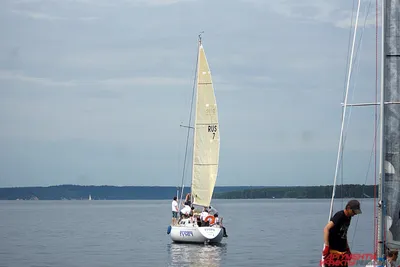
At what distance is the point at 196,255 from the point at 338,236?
28049 mm

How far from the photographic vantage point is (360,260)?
60.3ft

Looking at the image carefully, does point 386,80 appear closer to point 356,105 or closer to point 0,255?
point 356,105

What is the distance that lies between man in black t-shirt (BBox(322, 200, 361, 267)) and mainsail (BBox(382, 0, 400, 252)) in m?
2.90

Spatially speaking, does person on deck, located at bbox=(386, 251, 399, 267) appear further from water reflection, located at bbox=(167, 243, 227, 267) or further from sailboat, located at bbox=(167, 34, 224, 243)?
sailboat, located at bbox=(167, 34, 224, 243)

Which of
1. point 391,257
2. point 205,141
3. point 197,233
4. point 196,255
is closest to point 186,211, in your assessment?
point 197,233

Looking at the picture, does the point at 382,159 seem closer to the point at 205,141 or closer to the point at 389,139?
the point at 389,139

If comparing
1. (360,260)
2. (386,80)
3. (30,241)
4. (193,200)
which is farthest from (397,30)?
(30,241)

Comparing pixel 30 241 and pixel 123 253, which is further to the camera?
pixel 30 241

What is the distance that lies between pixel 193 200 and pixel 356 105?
29.8 metres

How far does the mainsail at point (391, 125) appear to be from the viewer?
17.6m

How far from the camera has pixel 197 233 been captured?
44.4 meters

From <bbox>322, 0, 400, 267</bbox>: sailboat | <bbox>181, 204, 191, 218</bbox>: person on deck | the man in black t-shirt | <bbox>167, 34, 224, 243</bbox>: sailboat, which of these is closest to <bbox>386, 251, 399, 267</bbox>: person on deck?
<bbox>322, 0, 400, 267</bbox>: sailboat

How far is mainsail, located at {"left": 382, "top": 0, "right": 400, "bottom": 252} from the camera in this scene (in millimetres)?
17641

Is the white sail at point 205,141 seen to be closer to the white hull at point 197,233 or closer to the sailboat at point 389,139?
the white hull at point 197,233
